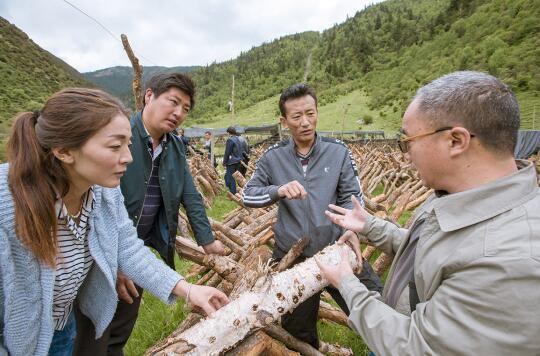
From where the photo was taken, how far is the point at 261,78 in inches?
4931

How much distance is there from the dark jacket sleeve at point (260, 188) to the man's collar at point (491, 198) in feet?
4.51

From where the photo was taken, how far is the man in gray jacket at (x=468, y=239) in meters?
0.96

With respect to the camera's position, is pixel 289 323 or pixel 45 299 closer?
pixel 45 299

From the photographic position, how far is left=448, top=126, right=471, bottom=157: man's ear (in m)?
1.16

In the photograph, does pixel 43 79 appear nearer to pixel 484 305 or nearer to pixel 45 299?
pixel 45 299

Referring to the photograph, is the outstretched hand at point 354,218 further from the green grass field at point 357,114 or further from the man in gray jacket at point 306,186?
the green grass field at point 357,114

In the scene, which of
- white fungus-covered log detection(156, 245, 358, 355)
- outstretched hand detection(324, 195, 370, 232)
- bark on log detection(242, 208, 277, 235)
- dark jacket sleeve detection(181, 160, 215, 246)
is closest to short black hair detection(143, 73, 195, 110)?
dark jacket sleeve detection(181, 160, 215, 246)

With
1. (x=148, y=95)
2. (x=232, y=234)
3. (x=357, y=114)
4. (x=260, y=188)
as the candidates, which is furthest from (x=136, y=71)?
(x=357, y=114)

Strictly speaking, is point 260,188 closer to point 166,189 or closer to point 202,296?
point 166,189

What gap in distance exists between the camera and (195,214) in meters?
2.72

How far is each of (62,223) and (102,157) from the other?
0.37m

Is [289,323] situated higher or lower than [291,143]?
lower

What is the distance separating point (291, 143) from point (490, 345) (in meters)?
1.83

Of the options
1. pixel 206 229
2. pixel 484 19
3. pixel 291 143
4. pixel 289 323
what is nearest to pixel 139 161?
pixel 206 229
